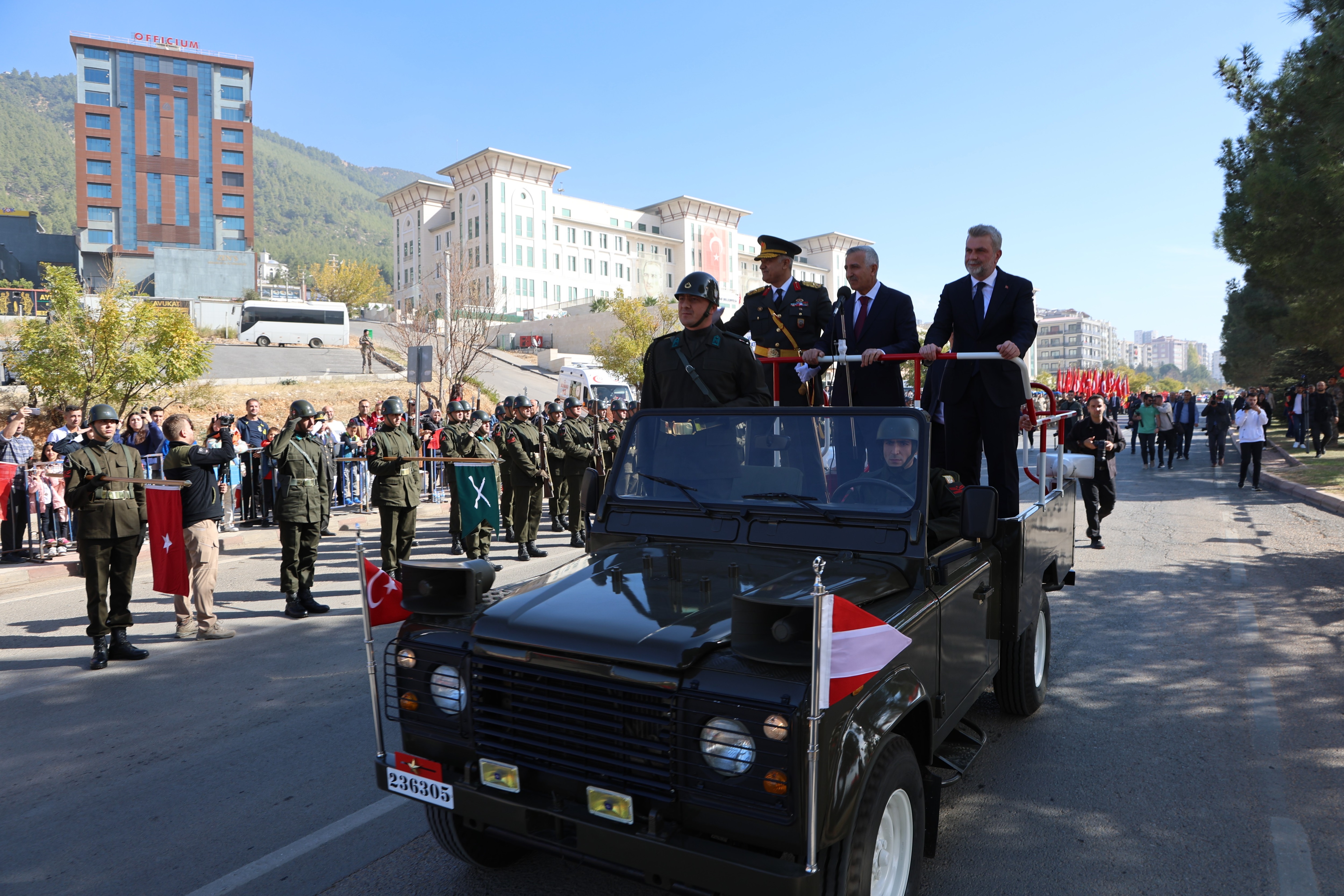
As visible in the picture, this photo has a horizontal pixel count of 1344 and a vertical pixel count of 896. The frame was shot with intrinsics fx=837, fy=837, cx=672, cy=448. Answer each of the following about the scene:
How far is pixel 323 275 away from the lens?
3691 inches

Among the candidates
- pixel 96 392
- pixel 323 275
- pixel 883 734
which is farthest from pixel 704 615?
pixel 323 275

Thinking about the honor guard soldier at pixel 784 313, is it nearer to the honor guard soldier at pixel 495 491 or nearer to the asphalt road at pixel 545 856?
the asphalt road at pixel 545 856

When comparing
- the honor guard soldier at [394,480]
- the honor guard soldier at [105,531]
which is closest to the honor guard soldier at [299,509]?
the honor guard soldier at [394,480]

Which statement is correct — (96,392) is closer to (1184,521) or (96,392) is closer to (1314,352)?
(1184,521)

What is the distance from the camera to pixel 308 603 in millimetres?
8148

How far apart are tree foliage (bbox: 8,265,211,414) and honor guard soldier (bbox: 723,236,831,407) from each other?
21316mm

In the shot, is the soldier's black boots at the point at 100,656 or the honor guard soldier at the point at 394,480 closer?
the soldier's black boots at the point at 100,656

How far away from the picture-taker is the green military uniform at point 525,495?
1138cm

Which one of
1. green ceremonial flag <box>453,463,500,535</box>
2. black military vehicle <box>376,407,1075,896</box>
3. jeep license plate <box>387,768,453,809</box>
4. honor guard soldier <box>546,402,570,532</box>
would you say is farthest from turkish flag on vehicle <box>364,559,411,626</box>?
honor guard soldier <box>546,402,570,532</box>

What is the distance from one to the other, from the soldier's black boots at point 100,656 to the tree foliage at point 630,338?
4143cm

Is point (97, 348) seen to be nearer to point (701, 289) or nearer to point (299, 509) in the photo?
point (299, 509)

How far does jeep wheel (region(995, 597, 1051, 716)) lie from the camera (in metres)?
4.64

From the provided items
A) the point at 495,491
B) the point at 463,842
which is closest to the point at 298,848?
the point at 463,842

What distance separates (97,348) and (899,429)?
24.2 metres
